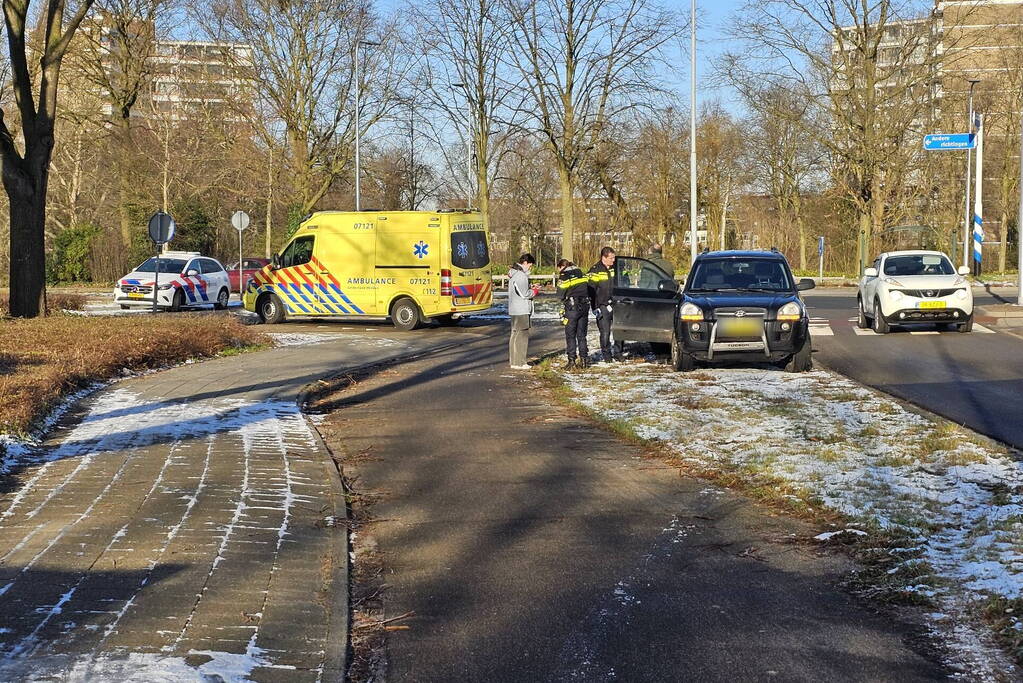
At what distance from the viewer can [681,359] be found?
51.4ft

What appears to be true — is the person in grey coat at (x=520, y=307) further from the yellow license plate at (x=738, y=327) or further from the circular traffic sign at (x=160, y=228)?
the circular traffic sign at (x=160, y=228)

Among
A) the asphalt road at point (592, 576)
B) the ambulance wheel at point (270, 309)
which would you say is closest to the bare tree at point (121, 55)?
the ambulance wheel at point (270, 309)

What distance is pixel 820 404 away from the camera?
12047 millimetres

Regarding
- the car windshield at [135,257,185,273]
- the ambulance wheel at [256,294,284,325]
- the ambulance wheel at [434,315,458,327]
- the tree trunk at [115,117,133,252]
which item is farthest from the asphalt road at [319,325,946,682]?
the tree trunk at [115,117,133,252]

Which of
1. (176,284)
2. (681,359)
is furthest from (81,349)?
(176,284)

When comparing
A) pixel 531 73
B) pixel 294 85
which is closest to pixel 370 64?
pixel 294 85

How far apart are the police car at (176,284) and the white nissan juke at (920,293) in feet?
57.6

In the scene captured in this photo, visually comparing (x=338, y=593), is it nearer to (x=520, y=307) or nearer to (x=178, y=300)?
(x=520, y=307)

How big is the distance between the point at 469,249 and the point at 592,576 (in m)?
19.8

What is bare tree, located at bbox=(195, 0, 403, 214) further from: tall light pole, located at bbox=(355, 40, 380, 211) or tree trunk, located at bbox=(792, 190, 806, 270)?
tree trunk, located at bbox=(792, 190, 806, 270)

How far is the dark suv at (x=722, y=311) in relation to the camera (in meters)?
15.0

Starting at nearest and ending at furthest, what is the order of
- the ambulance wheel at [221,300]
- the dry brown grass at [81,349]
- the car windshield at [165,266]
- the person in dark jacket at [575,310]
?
the dry brown grass at [81,349], the person in dark jacket at [575,310], the car windshield at [165,266], the ambulance wheel at [221,300]

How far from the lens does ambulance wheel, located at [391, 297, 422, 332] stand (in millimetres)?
25594

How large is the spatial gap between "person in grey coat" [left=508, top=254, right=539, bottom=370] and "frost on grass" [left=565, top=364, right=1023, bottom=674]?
2.47 meters
